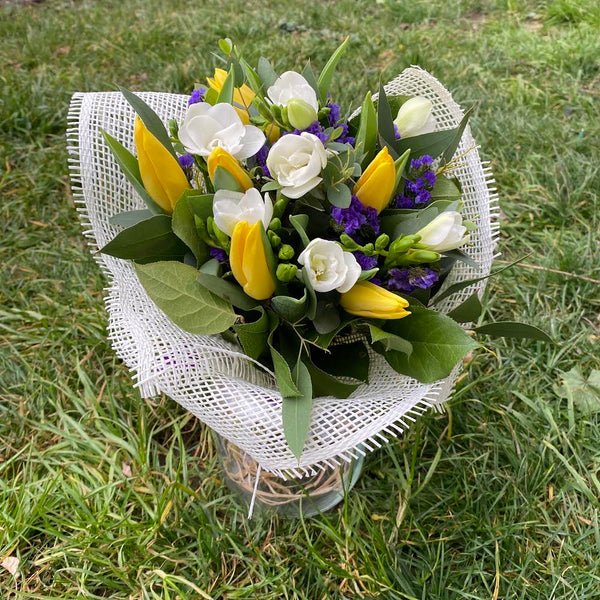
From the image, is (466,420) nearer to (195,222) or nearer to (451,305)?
(451,305)

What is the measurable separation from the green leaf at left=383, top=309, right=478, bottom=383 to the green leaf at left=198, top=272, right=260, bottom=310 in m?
0.17

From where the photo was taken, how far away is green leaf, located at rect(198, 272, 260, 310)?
62 centimetres

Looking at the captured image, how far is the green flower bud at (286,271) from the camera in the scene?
0.59 meters

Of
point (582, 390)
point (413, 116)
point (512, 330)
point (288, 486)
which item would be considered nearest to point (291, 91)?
point (413, 116)

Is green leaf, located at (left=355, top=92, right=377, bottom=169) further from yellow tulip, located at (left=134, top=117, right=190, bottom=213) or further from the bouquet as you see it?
yellow tulip, located at (left=134, top=117, right=190, bottom=213)

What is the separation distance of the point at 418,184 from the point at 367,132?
0.09m

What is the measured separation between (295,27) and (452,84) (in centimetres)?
83

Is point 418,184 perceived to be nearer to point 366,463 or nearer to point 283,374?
point 283,374

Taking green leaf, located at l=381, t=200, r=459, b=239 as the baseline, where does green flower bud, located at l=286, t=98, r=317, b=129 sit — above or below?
above

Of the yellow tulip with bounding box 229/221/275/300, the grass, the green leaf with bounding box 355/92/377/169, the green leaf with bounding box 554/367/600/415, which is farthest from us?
the green leaf with bounding box 554/367/600/415

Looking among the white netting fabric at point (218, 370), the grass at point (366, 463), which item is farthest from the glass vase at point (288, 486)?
the white netting fabric at point (218, 370)

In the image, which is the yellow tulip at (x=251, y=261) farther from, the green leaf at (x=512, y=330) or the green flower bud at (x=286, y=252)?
the green leaf at (x=512, y=330)

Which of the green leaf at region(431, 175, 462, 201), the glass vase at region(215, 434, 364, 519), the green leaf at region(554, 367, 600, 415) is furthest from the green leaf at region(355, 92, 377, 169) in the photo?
the green leaf at region(554, 367, 600, 415)

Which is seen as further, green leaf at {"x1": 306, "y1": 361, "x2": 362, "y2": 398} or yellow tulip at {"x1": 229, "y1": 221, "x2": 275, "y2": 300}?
green leaf at {"x1": 306, "y1": 361, "x2": 362, "y2": 398}
